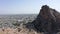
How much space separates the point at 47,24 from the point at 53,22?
1175mm

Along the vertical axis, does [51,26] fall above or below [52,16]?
below

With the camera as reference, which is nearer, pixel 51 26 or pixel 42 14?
pixel 51 26

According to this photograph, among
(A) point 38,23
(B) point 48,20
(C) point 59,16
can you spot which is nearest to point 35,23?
(A) point 38,23

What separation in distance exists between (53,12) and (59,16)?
1.55 m

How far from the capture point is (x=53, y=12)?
2402 cm

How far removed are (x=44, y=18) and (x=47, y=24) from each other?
167 centimetres

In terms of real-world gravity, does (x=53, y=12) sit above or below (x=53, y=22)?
above

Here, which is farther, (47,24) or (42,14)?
(42,14)

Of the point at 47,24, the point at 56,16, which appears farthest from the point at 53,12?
the point at 47,24

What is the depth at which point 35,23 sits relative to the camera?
24688 mm

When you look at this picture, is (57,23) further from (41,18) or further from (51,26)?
(41,18)

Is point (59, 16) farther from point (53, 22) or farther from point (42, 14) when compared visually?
point (42, 14)

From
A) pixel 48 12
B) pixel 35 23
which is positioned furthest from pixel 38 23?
pixel 48 12

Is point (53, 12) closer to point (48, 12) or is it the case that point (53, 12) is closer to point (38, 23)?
point (48, 12)
